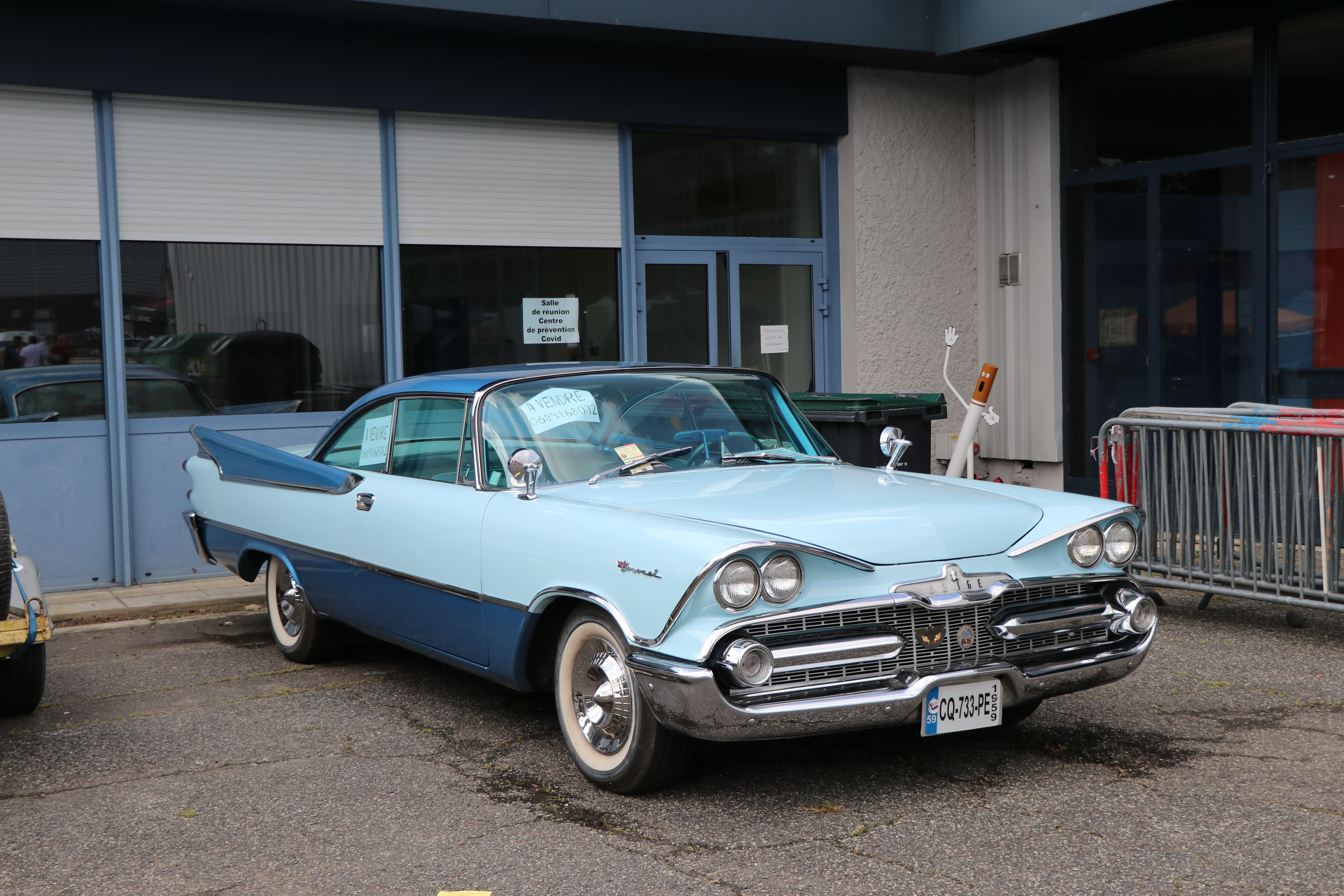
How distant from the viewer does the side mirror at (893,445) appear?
5.23 meters

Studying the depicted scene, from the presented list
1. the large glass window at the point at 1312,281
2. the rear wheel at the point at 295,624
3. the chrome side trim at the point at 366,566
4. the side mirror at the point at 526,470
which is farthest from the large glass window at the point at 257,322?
the large glass window at the point at 1312,281

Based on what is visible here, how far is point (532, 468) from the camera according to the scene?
4.51m

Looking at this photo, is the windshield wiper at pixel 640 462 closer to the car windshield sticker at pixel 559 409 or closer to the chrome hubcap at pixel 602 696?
the car windshield sticker at pixel 559 409

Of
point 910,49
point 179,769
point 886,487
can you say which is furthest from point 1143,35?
point 179,769

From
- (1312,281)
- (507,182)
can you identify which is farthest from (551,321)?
(1312,281)

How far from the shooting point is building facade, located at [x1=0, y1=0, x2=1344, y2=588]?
8328 mm

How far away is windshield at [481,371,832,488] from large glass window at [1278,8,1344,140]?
5.94m

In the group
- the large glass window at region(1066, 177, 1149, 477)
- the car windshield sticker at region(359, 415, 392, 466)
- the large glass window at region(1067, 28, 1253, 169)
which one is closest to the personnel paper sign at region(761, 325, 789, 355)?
the large glass window at region(1066, 177, 1149, 477)

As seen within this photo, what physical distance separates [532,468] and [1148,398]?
741 centimetres

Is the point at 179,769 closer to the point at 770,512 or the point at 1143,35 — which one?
the point at 770,512

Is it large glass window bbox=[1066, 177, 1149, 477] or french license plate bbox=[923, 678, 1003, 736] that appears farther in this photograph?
large glass window bbox=[1066, 177, 1149, 477]

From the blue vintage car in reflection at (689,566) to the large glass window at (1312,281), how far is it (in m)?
5.33

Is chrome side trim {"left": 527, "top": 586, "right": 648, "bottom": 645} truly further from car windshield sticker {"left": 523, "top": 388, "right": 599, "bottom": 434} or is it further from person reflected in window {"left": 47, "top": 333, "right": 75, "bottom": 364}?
person reflected in window {"left": 47, "top": 333, "right": 75, "bottom": 364}

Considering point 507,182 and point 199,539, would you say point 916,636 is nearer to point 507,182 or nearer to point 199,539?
point 199,539
